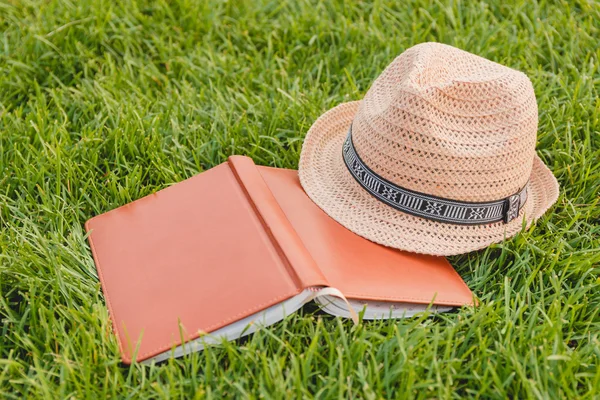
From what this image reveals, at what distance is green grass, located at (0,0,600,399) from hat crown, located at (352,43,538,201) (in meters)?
0.26

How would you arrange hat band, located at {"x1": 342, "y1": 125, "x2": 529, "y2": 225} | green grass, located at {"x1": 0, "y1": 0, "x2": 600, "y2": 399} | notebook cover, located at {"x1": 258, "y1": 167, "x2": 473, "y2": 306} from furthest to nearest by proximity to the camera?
hat band, located at {"x1": 342, "y1": 125, "x2": 529, "y2": 225}, notebook cover, located at {"x1": 258, "y1": 167, "x2": 473, "y2": 306}, green grass, located at {"x1": 0, "y1": 0, "x2": 600, "y2": 399}

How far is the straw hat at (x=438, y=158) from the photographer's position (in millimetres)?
1901

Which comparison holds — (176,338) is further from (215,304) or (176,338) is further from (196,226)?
(196,226)

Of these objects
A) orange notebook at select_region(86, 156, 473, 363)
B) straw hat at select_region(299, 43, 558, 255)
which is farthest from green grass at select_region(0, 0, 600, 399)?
straw hat at select_region(299, 43, 558, 255)

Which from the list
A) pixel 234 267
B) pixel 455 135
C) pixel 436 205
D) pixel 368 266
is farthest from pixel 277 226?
pixel 455 135

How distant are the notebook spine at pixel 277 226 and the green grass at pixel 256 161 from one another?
5.8 inches

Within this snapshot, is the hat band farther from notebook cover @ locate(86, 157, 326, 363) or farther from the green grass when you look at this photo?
notebook cover @ locate(86, 157, 326, 363)

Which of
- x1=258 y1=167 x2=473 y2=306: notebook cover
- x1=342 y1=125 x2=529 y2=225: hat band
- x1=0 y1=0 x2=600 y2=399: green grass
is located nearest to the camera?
x1=0 y1=0 x2=600 y2=399: green grass

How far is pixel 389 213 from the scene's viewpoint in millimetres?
1999

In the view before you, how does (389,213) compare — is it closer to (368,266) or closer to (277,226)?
(368,266)

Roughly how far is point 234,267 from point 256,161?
2.40 ft

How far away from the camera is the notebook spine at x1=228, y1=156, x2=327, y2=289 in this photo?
1737mm

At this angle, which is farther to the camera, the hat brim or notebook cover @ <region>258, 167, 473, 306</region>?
the hat brim

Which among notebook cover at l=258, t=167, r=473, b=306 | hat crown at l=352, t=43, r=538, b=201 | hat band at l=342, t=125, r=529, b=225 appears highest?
hat crown at l=352, t=43, r=538, b=201
